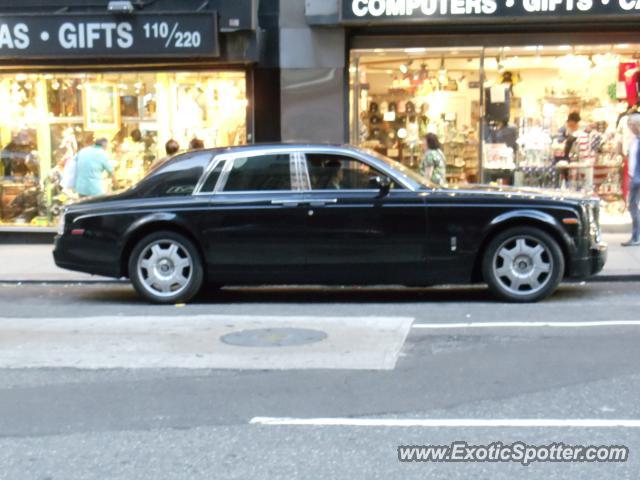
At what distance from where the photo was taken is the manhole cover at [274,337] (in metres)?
8.12

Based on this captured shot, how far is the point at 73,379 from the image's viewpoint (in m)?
7.11

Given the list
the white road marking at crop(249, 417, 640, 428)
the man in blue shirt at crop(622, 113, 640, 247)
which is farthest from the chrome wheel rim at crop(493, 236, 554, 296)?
the man in blue shirt at crop(622, 113, 640, 247)

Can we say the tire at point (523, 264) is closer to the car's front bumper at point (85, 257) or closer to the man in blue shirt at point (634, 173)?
the car's front bumper at point (85, 257)

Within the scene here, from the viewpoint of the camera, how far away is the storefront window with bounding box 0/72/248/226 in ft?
51.8

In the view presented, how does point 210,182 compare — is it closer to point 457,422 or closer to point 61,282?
point 61,282

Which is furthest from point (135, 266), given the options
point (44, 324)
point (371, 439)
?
point (371, 439)

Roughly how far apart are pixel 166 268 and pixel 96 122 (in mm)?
6407

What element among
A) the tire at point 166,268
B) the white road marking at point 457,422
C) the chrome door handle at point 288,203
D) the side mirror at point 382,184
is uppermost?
the side mirror at point 382,184

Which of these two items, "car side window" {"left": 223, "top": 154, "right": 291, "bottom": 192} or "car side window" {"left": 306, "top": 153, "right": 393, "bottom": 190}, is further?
"car side window" {"left": 223, "top": 154, "right": 291, "bottom": 192}

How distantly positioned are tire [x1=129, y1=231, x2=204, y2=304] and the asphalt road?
128 cm

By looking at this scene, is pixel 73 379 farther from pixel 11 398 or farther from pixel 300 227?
pixel 300 227

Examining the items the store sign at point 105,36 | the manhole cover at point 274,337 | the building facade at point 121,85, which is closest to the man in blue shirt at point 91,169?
the building facade at point 121,85

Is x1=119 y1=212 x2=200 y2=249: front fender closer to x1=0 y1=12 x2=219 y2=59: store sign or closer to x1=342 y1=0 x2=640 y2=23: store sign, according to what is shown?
x1=0 y1=12 x2=219 y2=59: store sign

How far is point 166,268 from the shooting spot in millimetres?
10328
